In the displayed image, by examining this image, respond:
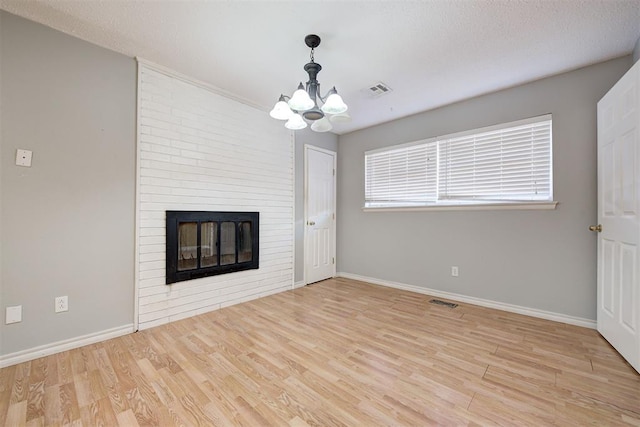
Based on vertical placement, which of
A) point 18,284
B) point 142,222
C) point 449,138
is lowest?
point 18,284

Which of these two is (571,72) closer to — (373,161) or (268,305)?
(373,161)

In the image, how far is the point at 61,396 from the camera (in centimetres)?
162

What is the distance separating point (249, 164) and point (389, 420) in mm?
2964

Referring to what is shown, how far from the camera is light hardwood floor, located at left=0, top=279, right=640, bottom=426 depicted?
146cm

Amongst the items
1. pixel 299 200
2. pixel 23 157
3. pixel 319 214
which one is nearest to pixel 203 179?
pixel 23 157

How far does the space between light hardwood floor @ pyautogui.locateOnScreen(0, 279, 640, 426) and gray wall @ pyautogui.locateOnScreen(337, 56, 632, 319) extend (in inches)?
18.3

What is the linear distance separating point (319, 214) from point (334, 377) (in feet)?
9.36

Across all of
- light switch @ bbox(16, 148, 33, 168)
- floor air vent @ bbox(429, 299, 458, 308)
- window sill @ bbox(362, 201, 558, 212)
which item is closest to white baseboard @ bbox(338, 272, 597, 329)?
floor air vent @ bbox(429, 299, 458, 308)

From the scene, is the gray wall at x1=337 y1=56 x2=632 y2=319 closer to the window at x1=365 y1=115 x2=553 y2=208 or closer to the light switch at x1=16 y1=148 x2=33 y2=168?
the window at x1=365 y1=115 x2=553 y2=208

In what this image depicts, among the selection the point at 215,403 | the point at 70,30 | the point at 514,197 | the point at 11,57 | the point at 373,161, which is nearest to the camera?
the point at 215,403

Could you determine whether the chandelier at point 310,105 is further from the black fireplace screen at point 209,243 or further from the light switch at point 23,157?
the light switch at point 23,157

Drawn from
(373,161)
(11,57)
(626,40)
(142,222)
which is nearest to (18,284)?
(142,222)

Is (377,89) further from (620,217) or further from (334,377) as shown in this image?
(334,377)

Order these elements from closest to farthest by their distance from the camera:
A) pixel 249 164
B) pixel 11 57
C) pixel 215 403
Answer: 1. pixel 215 403
2. pixel 11 57
3. pixel 249 164
